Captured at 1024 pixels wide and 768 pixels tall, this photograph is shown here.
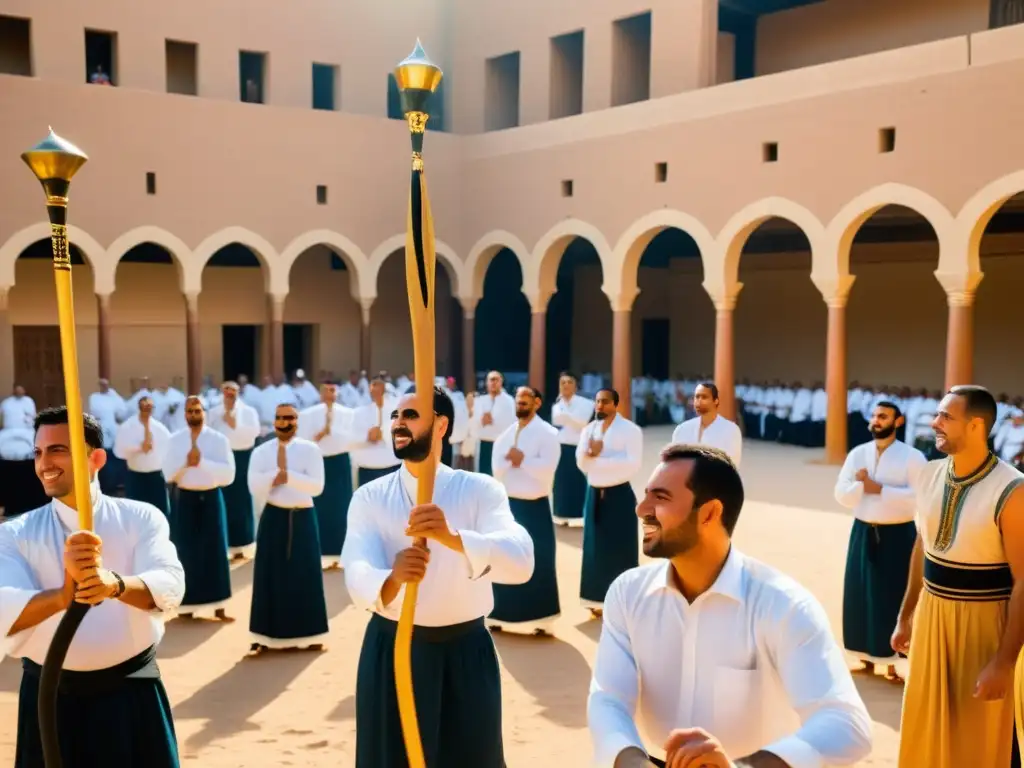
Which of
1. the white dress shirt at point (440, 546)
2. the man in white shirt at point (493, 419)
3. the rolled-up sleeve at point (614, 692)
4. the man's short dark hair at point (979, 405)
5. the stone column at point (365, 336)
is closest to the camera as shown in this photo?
the rolled-up sleeve at point (614, 692)

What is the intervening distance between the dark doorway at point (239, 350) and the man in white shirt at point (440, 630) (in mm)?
18744

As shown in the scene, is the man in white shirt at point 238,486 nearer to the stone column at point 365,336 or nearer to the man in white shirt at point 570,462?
the man in white shirt at point 570,462

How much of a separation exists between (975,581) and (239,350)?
1960 centimetres

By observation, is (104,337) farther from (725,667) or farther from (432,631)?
(725,667)

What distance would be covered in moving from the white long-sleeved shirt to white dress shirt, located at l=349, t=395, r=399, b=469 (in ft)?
15.9

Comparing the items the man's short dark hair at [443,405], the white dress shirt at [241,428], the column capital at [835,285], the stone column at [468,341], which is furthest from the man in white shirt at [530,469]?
the stone column at [468,341]

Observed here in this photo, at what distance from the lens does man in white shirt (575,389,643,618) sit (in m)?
8.59

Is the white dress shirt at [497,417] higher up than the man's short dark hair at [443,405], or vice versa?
the man's short dark hair at [443,405]

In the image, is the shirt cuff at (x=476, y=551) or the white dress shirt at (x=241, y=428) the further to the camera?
the white dress shirt at (x=241, y=428)

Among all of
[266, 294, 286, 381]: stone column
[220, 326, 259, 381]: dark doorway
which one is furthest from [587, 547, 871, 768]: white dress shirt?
[220, 326, 259, 381]: dark doorway

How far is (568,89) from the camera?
21312 mm

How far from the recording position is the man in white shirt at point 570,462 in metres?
11.8

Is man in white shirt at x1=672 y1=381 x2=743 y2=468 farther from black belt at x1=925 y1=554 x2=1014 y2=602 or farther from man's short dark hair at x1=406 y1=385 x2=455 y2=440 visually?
man's short dark hair at x1=406 y1=385 x2=455 y2=440

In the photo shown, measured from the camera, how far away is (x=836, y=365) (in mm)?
16375
